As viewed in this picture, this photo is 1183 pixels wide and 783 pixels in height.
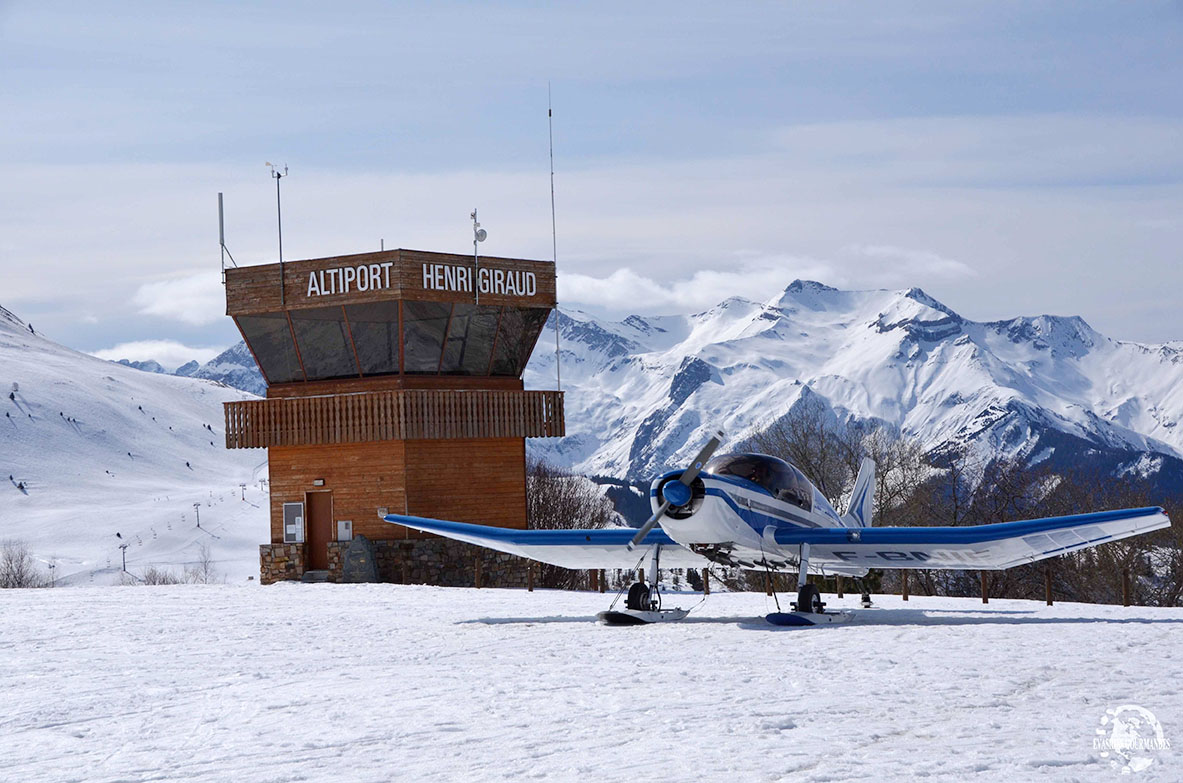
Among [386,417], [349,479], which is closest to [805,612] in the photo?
[386,417]

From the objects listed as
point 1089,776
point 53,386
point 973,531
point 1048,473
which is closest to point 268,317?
point 973,531

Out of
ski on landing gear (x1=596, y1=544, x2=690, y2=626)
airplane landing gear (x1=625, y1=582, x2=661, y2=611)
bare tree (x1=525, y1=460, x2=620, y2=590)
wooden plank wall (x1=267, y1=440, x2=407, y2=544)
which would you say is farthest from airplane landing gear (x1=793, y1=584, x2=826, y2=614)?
bare tree (x1=525, y1=460, x2=620, y2=590)

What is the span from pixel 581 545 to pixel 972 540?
19.5 ft

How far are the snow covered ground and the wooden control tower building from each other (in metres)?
12.9

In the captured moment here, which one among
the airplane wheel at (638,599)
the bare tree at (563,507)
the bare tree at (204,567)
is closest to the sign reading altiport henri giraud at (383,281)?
the airplane wheel at (638,599)

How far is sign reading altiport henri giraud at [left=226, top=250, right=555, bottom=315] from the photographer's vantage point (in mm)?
32906

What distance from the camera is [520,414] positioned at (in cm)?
3494

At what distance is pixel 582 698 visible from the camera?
37.9 ft

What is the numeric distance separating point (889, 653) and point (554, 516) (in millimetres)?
48724

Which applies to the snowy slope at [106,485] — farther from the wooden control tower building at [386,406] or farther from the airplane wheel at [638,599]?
the airplane wheel at [638,599]

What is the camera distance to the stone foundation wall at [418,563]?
32.6m

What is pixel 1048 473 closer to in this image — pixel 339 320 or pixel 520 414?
pixel 520 414

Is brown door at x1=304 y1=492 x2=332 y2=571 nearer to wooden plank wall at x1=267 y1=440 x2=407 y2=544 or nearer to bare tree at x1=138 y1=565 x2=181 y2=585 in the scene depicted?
wooden plank wall at x1=267 y1=440 x2=407 y2=544

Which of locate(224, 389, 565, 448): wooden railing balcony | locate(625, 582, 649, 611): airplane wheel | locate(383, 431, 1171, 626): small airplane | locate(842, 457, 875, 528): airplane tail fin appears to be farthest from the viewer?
locate(224, 389, 565, 448): wooden railing balcony
